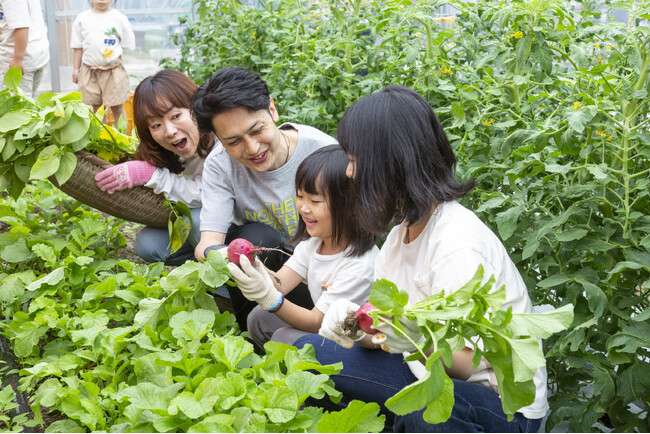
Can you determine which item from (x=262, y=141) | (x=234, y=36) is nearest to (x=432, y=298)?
(x=262, y=141)

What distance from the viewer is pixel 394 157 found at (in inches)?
60.3

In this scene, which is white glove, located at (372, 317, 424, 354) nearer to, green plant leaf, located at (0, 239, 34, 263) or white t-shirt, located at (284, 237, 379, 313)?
Result: white t-shirt, located at (284, 237, 379, 313)

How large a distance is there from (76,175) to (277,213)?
782 millimetres

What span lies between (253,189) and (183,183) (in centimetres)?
41

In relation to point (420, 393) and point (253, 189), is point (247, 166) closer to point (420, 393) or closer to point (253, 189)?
point (253, 189)

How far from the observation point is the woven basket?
8.55ft

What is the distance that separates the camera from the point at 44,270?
113 inches

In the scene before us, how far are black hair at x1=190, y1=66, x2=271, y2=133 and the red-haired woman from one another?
299 mm

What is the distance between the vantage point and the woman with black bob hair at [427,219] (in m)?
1.50

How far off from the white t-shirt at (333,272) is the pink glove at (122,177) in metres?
0.80

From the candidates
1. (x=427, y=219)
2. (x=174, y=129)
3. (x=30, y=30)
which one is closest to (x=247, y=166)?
(x=174, y=129)

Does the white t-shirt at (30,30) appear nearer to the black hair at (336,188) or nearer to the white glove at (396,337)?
the black hair at (336,188)

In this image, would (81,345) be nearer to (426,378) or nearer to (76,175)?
(76,175)

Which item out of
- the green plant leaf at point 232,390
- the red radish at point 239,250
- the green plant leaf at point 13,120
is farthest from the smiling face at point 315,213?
the green plant leaf at point 13,120
